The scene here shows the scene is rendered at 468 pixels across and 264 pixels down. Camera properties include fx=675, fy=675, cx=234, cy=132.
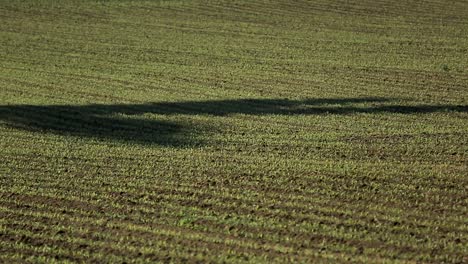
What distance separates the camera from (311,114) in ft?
55.6

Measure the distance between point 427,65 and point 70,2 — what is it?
22.1 m

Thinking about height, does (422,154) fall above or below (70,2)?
above

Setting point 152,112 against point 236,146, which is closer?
point 236,146

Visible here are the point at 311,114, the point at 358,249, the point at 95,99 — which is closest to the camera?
the point at 358,249

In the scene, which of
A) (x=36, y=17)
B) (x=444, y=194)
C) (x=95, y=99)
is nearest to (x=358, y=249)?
(x=444, y=194)

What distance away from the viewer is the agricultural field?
955cm

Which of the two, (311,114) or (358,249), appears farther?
(311,114)

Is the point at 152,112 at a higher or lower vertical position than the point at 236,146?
lower

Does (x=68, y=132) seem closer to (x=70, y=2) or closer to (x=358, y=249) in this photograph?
(x=358, y=249)

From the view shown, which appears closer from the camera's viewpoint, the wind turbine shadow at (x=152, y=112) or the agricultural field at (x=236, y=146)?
the agricultural field at (x=236, y=146)

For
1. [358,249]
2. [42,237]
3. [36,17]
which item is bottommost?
[36,17]

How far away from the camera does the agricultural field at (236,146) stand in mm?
9547

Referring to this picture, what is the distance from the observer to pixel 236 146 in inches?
560

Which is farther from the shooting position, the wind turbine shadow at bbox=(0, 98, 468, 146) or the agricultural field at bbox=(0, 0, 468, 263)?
the wind turbine shadow at bbox=(0, 98, 468, 146)
